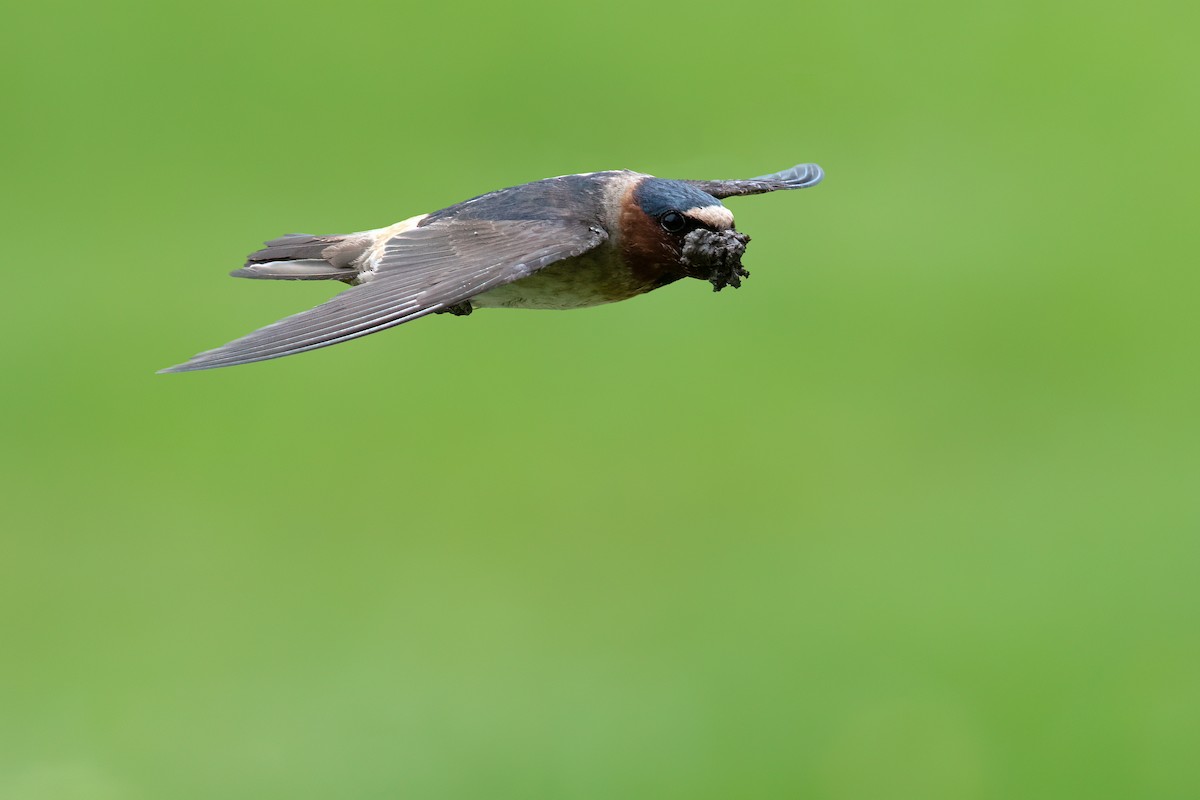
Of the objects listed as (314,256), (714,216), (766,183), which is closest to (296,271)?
(314,256)

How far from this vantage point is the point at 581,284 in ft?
12.8

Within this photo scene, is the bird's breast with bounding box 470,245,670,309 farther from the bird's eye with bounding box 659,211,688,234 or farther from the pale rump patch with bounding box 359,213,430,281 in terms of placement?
the pale rump patch with bounding box 359,213,430,281

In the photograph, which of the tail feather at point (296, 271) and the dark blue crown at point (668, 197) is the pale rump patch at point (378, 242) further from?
the dark blue crown at point (668, 197)

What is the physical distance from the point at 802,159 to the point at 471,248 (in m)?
11.5

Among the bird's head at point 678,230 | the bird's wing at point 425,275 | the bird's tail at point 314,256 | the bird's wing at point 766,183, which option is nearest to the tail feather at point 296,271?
the bird's tail at point 314,256

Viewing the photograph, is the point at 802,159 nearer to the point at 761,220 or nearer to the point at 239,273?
the point at 761,220

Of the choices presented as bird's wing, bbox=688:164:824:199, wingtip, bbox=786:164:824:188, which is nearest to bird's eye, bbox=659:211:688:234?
bird's wing, bbox=688:164:824:199

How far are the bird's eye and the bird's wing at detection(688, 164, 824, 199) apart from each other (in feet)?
1.22

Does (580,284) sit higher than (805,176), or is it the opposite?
(805,176)

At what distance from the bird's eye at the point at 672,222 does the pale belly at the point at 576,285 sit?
0.17 metres

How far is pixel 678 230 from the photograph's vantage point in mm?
3674

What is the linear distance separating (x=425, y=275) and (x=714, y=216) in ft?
2.34

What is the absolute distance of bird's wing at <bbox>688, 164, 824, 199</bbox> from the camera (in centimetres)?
444

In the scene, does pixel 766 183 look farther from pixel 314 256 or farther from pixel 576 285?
pixel 314 256
